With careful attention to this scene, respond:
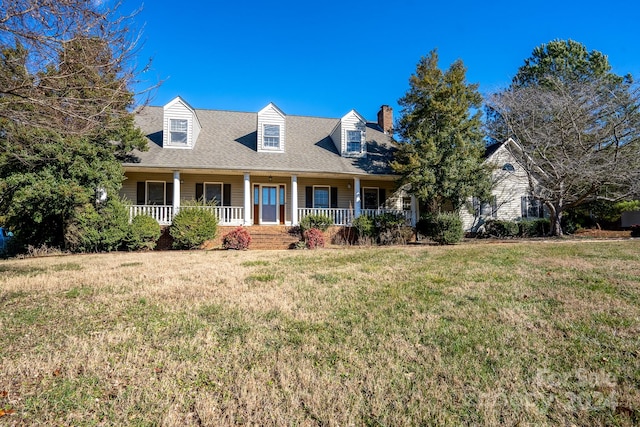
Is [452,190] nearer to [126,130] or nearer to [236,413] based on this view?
[126,130]

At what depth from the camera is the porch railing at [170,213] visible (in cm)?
1473

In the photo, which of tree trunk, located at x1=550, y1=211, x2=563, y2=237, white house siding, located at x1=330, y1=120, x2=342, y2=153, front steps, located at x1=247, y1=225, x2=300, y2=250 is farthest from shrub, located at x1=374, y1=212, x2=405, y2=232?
tree trunk, located at x1=550, y1=211, x2=563, y2=237

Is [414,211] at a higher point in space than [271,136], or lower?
lower

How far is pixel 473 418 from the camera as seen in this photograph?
7.92ft

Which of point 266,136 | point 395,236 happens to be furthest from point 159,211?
point 395,236

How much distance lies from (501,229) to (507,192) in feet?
9.12

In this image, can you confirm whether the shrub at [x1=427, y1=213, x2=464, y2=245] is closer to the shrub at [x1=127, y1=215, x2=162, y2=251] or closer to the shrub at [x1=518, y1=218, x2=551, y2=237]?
the shrub at [x1=518, y1=218, x2=551, y2=237]

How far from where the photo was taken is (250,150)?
56.5 feet

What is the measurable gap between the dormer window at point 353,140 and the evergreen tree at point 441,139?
2.45 m

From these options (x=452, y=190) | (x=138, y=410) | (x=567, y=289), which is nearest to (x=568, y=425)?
(x=138, y=410)

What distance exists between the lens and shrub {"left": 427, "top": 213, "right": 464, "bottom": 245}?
1434cm

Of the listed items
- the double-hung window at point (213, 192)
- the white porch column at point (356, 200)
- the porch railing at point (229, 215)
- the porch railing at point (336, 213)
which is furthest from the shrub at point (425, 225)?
the double-hung window at point (213, 192)

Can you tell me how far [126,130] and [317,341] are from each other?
488 inches

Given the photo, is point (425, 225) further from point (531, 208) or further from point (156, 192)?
point (156, 192)
